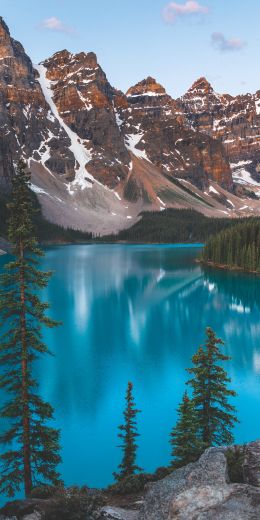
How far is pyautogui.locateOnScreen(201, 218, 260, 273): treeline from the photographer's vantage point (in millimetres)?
103812

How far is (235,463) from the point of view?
10.6 metres

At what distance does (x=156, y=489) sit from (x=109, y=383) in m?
22.7

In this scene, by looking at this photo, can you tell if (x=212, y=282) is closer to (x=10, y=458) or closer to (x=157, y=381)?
(x=157, y=381)

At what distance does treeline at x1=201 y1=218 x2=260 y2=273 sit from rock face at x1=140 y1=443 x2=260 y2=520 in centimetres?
9574

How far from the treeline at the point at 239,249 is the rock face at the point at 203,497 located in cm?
9574

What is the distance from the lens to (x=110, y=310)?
6328 cm

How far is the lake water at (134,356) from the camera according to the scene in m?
23.6

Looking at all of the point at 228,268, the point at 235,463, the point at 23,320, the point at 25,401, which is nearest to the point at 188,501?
the point at 235,463

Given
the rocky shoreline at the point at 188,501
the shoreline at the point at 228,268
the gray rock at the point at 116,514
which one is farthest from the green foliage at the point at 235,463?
the shoreline at the point at 228,268

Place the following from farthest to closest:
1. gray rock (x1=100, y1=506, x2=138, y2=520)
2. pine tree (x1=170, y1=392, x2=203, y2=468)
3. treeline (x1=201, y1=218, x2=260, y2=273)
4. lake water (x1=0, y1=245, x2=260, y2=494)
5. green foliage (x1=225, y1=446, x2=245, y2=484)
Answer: treeline (x1=201, y1=218, x2=260, y2=273) → lake water (x1=0, y1=245, x2=260, y2=494) → pine tree (x1=170, y1=392, x2=203, y2=468) → green foliage (x1=225, y1=446, x2=245, y2=484) → gray rock (x1=100, y1=506, x2=138, y2=520)

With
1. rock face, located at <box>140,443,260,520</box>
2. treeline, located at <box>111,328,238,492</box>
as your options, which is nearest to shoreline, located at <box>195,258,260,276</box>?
treeline, located at <box>111,328,238,492</box>

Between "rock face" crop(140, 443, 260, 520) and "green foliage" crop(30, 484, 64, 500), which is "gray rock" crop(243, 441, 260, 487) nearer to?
"rock face" crop(140, 443, 260, 520)

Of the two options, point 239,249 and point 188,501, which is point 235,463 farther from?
point 239,249

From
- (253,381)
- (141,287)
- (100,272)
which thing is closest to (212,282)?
(141,287)
